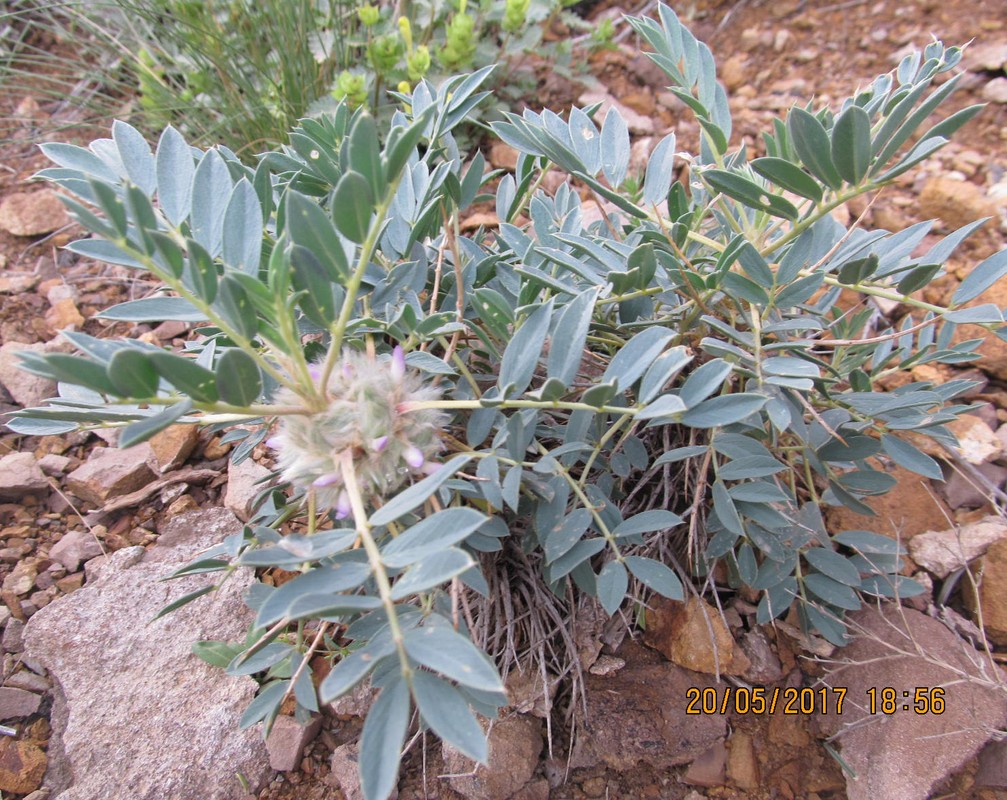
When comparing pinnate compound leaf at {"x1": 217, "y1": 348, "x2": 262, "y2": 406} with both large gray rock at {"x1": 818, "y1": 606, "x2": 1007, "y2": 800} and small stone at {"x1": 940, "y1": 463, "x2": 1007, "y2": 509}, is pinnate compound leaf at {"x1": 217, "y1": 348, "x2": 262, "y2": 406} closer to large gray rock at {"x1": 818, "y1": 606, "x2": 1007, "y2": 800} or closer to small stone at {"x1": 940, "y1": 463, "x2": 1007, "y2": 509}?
large gray rock at {"x1": 818, "y1": 606, "x2": 1007, "y2": 800}

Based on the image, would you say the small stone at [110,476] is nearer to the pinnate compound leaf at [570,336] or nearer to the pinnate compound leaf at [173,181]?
the pinnate compound leaf at [173,181]

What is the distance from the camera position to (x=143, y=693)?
160 cm

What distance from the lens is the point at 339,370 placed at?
3.79ft

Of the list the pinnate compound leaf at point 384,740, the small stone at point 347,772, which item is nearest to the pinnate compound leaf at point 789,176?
the pinnate compound leaf at point 384,740

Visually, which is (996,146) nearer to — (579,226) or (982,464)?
(982,464)

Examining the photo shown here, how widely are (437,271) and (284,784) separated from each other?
44.3 inches

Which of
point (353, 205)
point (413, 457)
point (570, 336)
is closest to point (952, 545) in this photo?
point (570, 336)

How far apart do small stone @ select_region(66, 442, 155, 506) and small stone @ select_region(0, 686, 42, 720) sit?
530mm

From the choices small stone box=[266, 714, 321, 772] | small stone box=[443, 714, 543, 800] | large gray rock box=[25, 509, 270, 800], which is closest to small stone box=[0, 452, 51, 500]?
large gray rock box=[25, 509, 270, 800]

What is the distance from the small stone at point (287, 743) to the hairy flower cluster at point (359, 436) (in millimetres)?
709

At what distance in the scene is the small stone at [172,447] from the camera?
2078 mm

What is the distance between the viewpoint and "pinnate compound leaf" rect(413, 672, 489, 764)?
774 millimetres

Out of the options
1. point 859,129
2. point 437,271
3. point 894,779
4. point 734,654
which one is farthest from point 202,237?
point 894,779

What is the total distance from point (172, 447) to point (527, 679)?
4.03ft
